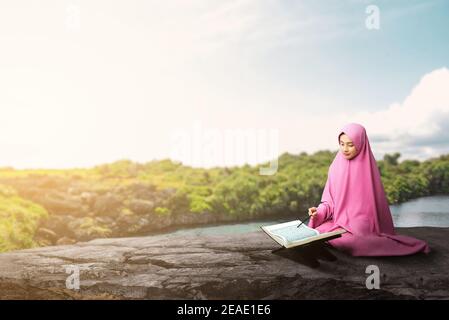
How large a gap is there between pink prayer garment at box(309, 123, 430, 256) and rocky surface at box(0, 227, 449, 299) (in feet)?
0.42

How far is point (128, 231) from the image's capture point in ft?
34.8

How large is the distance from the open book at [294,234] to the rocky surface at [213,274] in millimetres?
340

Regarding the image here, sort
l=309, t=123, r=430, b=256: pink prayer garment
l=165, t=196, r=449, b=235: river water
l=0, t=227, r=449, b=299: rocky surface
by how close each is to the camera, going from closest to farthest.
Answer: l=0, t=227, r=449, b=299: rocky surface < l=309, t=123, r=430, b=256: pink prayer garment < l=165, t=196, r=449, b=235: river water

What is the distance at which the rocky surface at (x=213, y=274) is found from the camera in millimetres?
3891

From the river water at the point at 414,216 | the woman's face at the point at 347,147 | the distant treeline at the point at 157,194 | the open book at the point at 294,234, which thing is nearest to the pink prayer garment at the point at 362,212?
the woman's face at the point at 347,147

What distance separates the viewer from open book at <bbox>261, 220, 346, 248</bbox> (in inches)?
165

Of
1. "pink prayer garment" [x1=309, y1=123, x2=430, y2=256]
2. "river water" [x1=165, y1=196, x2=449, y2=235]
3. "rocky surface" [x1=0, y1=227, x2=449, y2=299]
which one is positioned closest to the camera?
"rocky surface" [x1=0, y1=227, x2=449, y2=299]

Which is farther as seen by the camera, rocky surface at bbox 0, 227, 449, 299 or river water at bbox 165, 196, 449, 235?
river water at bbox 165, 196, 449, 235

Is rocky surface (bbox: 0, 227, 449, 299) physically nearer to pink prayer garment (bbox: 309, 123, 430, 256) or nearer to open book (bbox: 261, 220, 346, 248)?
pink prayer garment (bbox: 309, 123, 430, 256)

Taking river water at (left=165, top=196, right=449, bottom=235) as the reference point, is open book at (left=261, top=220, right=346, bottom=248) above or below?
above
